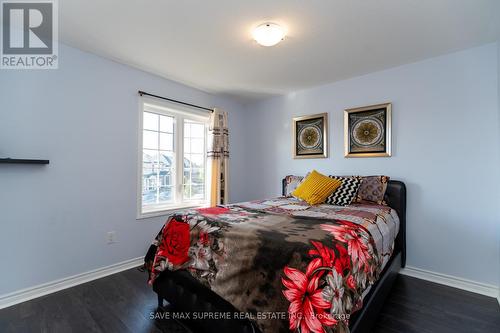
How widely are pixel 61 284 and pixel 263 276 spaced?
7.07ft

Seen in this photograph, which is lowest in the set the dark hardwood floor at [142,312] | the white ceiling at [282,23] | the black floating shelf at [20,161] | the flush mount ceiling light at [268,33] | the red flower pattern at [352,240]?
the dark hardwood floor at [142,312]

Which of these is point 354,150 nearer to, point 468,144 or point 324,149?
point 324,149

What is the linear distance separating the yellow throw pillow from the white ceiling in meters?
1.34

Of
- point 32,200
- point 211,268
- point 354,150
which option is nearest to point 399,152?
point 354,150

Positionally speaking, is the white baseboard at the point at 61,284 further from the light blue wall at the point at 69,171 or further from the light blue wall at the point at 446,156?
the light blue wall at the point at 446,156

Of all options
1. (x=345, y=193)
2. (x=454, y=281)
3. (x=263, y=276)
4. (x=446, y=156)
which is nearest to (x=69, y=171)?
(x=263, y=276)

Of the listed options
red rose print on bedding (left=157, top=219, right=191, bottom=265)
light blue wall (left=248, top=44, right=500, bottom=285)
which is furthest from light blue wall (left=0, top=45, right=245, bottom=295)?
light blue wall (left=248, top=44, right=500, bottom=285)

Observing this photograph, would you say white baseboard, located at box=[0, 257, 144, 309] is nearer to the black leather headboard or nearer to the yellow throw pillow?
the yellow throw pillow

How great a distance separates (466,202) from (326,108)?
6.06ft

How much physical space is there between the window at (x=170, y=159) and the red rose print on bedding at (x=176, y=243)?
119 centimetres

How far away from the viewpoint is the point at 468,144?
223 cm

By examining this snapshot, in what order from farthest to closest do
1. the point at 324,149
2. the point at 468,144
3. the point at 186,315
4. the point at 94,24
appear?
the point at 324,149
the point at 468,144
the point at 94,24
the point at 186,315

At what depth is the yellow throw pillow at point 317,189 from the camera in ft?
8.28

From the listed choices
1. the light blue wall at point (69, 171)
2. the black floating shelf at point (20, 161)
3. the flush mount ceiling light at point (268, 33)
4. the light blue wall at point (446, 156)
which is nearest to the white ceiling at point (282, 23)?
the flush mount ceiling light at point (268, 33)
